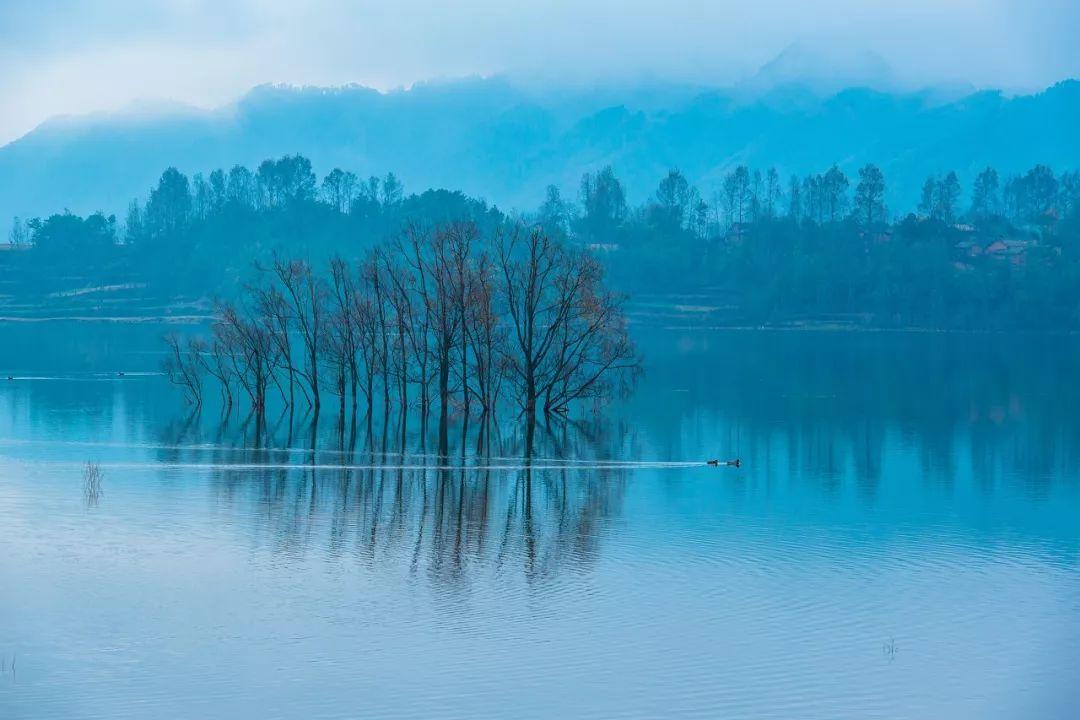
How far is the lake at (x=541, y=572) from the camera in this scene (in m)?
22.0

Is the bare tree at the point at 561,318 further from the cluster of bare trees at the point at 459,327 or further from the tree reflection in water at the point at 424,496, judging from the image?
the tree reflection in water at the point at 424,496

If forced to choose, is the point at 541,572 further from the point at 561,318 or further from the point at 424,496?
the point at 561,318

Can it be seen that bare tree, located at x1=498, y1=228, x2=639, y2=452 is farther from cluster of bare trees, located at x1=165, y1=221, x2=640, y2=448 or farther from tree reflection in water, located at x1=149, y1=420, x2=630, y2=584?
tree reflection in water, located at x1=149, y1=420, x2=630, y2=584

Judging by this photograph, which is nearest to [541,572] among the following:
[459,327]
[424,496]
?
[424,496]

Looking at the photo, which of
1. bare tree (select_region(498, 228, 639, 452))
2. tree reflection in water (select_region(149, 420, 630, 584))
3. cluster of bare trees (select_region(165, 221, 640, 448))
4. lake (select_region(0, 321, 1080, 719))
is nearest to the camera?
lake (select_region(0, 321, 1080, 719))

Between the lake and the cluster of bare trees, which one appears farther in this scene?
the cluster of bare trees

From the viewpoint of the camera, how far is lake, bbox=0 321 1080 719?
2200 centimetres

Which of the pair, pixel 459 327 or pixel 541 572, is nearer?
pixel 541 572

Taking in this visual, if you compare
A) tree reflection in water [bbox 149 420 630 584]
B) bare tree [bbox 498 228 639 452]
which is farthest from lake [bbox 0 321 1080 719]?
bare tree [bbox 498 228 639 452]

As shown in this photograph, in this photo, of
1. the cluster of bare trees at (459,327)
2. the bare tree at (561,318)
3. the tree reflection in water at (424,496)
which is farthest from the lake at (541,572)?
the cluster of bare trees at (459,327)

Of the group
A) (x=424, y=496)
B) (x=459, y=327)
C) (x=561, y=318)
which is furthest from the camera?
(x=459, y=327)

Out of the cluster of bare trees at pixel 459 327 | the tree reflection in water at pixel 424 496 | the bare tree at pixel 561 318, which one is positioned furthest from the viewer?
the bare tree at pixel 561 318

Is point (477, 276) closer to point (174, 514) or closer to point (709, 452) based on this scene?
point (709, 452)

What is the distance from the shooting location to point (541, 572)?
29.7 metres
